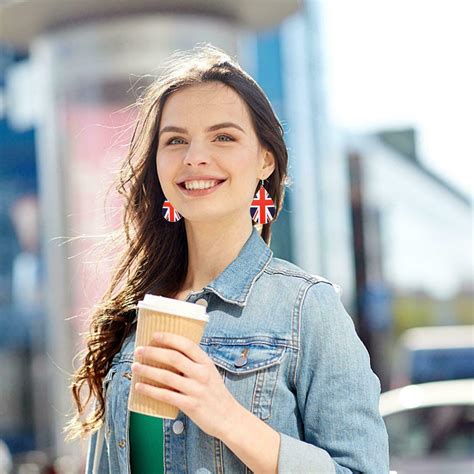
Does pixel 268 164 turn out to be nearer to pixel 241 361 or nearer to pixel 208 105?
pixel 208 105

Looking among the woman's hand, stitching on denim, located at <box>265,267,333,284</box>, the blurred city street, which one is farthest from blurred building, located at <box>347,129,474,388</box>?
the woman's hand

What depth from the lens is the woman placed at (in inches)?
62.9

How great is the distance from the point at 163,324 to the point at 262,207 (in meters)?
0.57

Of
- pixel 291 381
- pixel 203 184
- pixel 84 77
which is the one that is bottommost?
pixel 291 381

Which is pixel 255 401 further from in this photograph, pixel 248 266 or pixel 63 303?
pixel 63 303

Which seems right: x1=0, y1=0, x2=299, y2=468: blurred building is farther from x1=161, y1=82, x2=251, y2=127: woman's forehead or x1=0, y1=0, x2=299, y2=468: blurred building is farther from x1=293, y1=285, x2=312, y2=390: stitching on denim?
x1=293, y1=285, x2=312, y2=390: stitching on denim

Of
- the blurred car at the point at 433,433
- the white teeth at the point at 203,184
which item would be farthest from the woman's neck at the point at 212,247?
the blurred car at the point at 433,433

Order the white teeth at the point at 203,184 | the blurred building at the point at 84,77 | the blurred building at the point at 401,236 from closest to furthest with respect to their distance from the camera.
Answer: the white teeth at the point at 203,184 < the blurred building at the point at 84,77 < the blurred building at the point at 401,236

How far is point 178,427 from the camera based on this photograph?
173cm

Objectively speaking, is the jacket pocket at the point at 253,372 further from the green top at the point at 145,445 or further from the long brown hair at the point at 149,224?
the long brown hair at the point at 149,224

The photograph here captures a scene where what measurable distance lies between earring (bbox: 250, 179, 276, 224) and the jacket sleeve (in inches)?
14.9

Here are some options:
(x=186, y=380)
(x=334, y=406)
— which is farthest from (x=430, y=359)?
(x=186, y=380)

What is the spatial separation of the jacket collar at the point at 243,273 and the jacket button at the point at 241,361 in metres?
0.11

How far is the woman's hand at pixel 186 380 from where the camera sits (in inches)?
58.7
